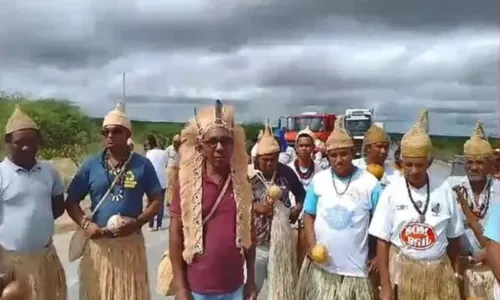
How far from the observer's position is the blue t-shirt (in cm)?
565

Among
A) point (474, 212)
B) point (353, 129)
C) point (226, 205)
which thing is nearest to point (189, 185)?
point (226, 205)

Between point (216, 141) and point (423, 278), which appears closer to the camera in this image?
point (216, 141)

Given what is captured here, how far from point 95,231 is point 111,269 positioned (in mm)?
324

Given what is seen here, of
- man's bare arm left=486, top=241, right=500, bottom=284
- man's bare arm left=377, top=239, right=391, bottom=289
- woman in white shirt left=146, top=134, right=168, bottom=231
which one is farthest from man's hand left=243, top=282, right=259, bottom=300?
woman in white shirt left=146, top=134, right=168, bottom=231

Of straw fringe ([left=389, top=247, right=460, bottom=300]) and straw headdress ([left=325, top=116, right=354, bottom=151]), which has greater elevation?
straw headdress ([left=325, top=116, right=354, bottom=151])

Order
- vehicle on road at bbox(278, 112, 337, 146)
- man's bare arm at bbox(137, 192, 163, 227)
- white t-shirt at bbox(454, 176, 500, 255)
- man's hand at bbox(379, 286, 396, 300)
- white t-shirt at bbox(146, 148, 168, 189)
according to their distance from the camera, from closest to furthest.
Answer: man's hand at bbox(379, 286, 396, 300)
white t-shirt at bbox(454, 176, 500, 255)
man's bare arm at bbox(137, 192, 163, 227)
white t-shirt at bbox(146, 148, 168, 189)
vehicle on road at bbox(278, 112, 337, 146)

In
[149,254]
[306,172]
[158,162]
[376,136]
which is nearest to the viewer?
[376,136]

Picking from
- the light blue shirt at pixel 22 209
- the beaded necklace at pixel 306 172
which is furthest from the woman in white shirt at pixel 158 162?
the light blue shirt at pixel 22 209

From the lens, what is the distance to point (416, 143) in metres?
5.13

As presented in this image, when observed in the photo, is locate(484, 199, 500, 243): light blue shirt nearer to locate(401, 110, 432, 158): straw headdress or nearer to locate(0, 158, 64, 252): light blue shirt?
locate(401, 110, 432, 158): straw headdress

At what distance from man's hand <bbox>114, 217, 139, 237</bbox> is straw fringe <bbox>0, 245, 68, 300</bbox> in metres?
0.51

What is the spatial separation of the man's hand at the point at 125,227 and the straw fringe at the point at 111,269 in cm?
11

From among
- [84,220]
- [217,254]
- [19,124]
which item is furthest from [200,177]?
[19,124]

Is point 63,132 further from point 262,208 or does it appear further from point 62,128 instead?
point 262,208
